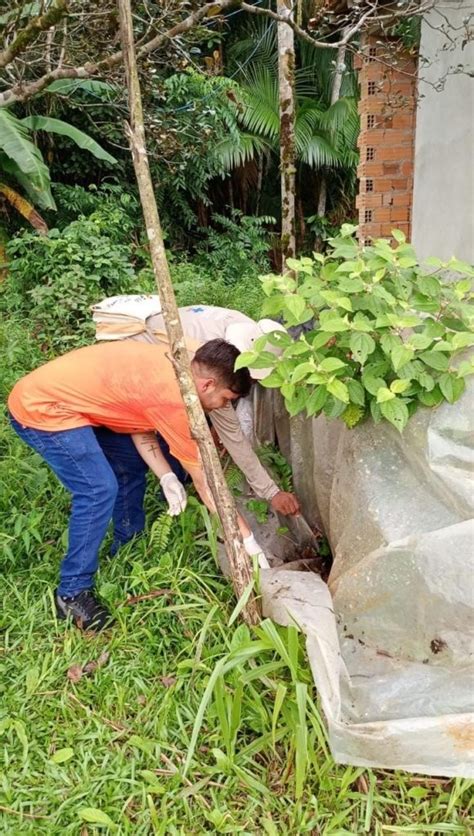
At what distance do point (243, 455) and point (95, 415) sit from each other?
0.56 meters

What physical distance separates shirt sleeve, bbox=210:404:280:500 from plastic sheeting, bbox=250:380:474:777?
20.2 inches

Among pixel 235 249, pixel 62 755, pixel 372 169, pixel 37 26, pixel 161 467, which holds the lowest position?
pixel 62 755

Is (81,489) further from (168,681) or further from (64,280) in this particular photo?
(64,280)

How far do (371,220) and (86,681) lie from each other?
3.43 m

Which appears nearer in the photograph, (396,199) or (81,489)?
(81,489)

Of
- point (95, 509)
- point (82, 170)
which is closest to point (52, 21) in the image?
point (95, 509)

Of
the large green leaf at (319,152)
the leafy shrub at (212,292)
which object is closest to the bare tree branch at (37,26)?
the leafy shrub at (212,292)

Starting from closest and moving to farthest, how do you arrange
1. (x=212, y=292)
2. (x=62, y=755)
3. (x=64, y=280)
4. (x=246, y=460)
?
(x=62, y=755), (x=246, y=460), (x=64, y=280), (x=212, y=292)

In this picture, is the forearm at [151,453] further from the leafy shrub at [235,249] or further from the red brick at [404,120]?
the leafy shrub at [235,249]

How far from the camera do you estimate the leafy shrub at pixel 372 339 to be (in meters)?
1.55

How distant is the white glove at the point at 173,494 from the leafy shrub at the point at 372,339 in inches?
33.0

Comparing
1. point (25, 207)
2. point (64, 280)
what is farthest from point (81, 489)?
point (25, 207)

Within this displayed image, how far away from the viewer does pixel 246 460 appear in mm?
2336

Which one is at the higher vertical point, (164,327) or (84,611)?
(164,327)
